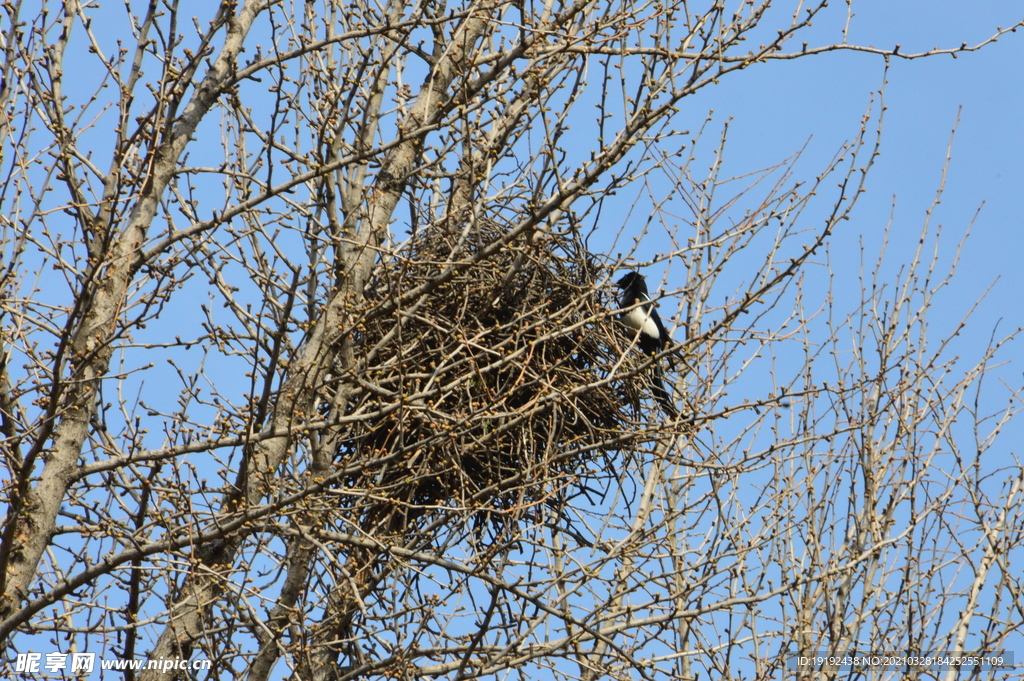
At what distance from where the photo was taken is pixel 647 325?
572cm

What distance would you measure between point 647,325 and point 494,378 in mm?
1232

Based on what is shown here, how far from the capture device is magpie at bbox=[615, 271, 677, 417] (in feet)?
17.1

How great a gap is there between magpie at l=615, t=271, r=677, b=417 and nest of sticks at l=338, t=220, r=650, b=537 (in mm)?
154

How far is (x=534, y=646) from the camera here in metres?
4.14

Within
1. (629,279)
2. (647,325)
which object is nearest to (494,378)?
(647,325)

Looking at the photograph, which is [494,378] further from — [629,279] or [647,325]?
[629,279]

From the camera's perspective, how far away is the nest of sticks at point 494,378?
14.5ft

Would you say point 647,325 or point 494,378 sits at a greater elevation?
point 647,325

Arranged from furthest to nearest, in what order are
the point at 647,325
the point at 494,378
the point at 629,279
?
the point at 629,279 < the point at 647,325 < the point at 494,378

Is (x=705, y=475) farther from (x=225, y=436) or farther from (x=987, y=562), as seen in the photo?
(x=225, y=436)

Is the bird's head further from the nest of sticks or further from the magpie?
the nest of sticks

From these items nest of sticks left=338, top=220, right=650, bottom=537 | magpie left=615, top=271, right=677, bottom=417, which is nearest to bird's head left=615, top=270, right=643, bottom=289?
magpie left=615, top=271, right=677, bottom=417

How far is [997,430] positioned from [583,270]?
249 cm

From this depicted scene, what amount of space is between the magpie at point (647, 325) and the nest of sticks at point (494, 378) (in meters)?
0.15
